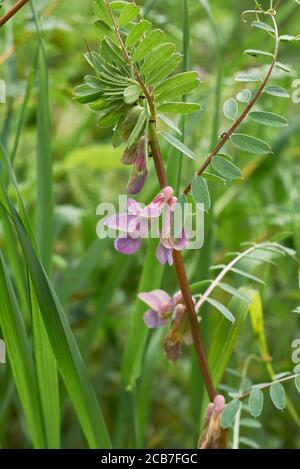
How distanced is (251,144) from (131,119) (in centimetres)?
10

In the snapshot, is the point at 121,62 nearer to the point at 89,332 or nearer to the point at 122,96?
the point at 122,96

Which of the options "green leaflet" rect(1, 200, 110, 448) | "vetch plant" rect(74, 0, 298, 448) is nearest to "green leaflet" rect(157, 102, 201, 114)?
"vetch plant" rect(74, 0, 298, 448)

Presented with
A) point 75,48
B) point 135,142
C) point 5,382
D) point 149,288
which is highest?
point 75,48

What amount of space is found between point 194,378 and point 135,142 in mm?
359

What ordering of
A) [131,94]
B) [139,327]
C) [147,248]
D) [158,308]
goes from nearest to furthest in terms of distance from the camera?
[131,94] < [158,308] < [139,327] < [147,248]

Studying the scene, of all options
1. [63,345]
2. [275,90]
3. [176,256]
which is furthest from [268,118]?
[63,345]

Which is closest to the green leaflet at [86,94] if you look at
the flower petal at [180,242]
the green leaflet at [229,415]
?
the flower petal at [180,242]

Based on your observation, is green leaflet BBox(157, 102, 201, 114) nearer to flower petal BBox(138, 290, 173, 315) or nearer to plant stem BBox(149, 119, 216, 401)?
plant stem BBox(149, 119, 216, 401)

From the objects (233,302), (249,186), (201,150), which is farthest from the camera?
(201,150)

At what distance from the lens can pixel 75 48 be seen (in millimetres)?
1574

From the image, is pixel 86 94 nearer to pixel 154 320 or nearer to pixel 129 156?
pixel 129 156

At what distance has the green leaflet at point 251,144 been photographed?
0.53m

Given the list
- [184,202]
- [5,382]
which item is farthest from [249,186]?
[184,202]

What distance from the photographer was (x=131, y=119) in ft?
1.61
